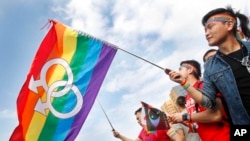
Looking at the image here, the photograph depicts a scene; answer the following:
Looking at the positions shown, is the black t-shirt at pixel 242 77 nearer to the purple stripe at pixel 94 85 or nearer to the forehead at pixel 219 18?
the forehead at pixel 219 18

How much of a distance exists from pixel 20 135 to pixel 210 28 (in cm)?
394

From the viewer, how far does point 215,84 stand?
3.76 metres

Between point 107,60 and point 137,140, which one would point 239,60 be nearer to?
point 107,60

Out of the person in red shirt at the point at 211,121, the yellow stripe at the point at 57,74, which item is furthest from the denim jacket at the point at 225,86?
the yellow stripe at the point at 57,74

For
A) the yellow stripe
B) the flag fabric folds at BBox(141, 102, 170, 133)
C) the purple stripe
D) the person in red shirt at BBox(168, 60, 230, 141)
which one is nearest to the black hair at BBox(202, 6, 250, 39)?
the person in red shirt at BBox(168, 60, 230, 141)

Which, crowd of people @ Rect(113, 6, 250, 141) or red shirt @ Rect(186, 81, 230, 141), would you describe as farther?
red shirt @ Rect(186, 81, 230, 141)

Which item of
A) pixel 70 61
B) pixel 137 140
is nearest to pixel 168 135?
pixel 137 140

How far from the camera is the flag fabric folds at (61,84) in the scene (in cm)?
601

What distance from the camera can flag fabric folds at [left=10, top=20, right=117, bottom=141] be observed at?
237 inches

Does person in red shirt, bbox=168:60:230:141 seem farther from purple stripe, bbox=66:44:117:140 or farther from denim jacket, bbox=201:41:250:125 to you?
purple stripe, bbox=66:44:117:140

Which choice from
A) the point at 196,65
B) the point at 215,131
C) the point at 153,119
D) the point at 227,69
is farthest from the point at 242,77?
the point at 153,119

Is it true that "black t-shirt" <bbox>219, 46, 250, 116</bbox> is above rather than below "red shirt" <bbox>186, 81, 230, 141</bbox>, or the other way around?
above

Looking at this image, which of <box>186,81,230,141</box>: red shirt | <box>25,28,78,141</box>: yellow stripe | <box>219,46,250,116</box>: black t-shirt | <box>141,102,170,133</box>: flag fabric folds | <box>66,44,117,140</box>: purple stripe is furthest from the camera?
<box>141,102,170,133</box>: flag fabric folds

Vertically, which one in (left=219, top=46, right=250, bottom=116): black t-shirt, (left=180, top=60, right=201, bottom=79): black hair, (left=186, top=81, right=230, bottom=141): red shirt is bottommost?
(left=186, top=81, right=230, bottom=141): red shirt
